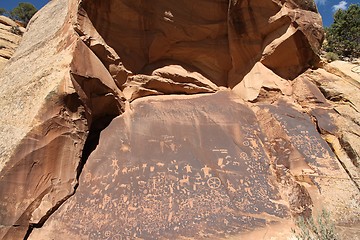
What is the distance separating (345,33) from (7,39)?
1611cm

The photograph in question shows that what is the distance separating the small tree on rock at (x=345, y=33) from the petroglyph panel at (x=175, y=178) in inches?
446

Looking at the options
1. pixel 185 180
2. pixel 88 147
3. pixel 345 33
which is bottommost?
pixel 185 180

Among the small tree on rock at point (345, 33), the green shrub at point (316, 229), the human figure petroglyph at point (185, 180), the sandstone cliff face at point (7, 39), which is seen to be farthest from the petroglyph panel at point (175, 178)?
the small tree on rock at point (345, 33)

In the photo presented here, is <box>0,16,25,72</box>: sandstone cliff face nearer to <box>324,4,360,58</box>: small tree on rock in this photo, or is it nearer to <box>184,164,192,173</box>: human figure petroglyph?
<box>184,164,192,173</box>: human figure petroglyph

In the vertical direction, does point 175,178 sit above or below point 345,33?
below

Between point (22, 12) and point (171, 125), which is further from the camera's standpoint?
point (22, 12)

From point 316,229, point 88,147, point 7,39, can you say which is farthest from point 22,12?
point 316,229

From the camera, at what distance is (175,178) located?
5203mm

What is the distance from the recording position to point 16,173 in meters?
4.53

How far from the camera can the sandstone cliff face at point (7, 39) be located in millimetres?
9953

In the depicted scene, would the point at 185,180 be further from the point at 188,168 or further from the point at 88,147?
the point at 88,147

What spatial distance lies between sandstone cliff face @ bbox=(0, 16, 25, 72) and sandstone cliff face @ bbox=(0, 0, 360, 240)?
2444 millimetres

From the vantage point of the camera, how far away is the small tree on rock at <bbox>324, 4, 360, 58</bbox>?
15.3 meters

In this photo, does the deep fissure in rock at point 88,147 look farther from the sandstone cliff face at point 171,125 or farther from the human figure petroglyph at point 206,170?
the human figure petroglyph at point 206,170
